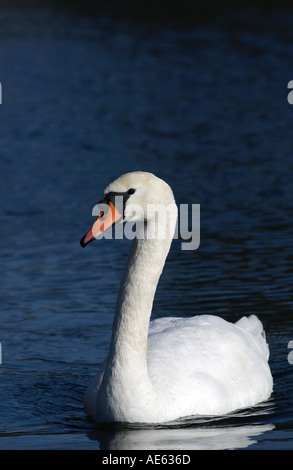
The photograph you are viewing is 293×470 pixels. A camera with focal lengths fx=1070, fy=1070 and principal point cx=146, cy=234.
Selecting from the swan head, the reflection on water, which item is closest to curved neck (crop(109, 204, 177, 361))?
the swan head

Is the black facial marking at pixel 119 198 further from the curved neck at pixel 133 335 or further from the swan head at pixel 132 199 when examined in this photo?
the curved neck at pixel 133 335

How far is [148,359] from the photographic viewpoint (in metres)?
7.65

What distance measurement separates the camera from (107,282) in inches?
452

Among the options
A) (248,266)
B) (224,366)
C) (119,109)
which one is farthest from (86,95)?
(224,366)

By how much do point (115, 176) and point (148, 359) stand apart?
884 cm

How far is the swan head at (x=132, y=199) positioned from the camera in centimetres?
701

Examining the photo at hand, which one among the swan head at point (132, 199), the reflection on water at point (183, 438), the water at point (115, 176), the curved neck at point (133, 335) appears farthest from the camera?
the water at point (115, 176)

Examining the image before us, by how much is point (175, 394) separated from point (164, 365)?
11.8 inches

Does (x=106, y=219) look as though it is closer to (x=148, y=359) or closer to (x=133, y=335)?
(x=133, y=335)

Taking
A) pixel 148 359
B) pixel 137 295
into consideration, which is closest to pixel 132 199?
pixel 137 295

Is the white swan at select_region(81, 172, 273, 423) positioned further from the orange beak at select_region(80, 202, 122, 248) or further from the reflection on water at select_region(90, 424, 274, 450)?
the reflection on water at select_region(90, 424, 274, 450)

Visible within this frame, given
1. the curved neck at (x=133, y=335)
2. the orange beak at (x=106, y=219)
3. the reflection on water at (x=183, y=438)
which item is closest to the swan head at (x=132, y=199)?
the orange beak at (x=106, y=219)
